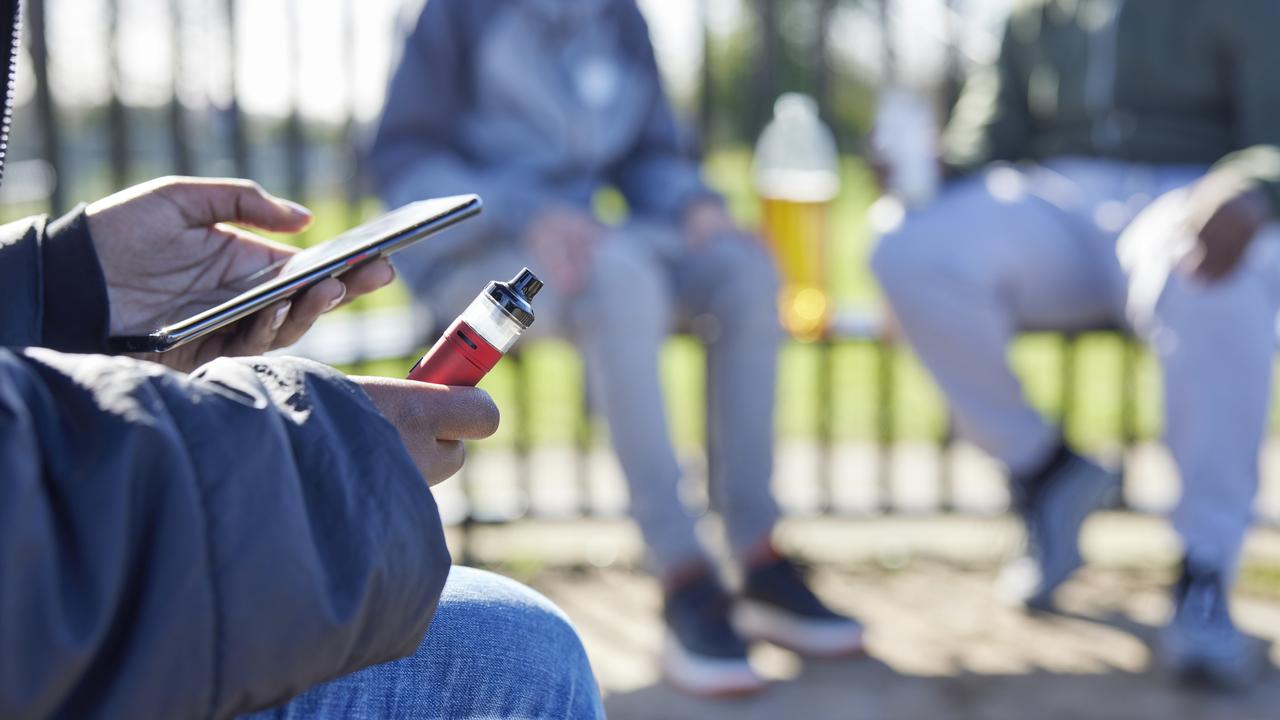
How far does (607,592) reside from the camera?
10.7ft

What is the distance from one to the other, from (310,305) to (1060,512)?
6.92 ft

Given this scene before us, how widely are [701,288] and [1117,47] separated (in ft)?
4.28

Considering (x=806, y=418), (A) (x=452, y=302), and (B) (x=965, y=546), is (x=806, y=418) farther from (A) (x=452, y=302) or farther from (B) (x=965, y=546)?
(A) (x=452, y=302)

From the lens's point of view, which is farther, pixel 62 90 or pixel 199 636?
pixel 62 90

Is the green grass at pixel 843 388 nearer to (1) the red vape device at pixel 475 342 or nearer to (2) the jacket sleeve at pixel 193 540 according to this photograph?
(1) the red vape device at pixel 475 342

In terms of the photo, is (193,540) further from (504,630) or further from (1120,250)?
(1120,250)

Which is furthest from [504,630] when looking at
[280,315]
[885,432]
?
[885,432]

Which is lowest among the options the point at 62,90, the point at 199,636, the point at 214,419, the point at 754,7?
the point at 199,636

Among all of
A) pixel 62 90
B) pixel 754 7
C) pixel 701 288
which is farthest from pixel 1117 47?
pixel 62 90

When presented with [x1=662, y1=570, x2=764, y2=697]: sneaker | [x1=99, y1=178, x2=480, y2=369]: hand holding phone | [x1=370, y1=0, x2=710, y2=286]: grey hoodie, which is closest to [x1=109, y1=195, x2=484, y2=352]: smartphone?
[x1=99, y1=178, x2=480, y2=369]: hand holding phone

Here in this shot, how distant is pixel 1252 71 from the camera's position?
306cm

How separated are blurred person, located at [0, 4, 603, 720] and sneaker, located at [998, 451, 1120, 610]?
2090 millimetres

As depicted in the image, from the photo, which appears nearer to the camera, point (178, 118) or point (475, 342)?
point (475, 342)

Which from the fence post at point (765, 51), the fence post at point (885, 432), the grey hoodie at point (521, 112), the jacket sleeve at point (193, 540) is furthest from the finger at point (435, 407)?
the fence post at point (765, 51)
